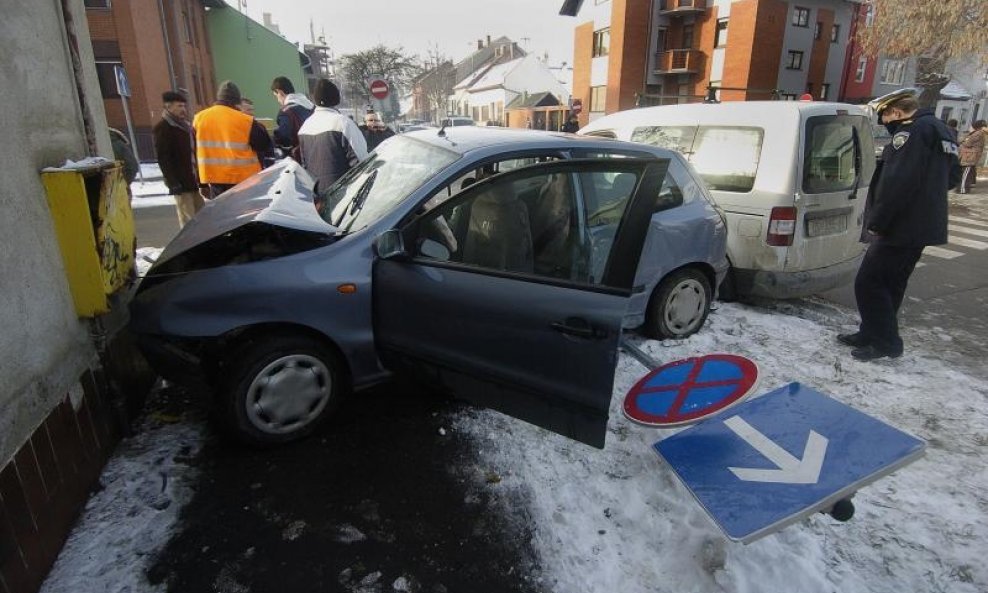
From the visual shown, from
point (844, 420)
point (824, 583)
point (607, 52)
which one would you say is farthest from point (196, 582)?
point (607, 52)

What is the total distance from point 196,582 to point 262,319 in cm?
119

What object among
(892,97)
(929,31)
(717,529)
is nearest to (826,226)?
(892,97)

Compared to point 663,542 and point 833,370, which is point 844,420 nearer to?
point 663,542

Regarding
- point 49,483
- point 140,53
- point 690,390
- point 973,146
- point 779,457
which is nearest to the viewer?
point 49,483

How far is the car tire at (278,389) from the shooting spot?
2744 mm

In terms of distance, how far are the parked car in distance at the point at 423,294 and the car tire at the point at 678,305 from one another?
132 cm

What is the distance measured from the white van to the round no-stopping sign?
1.90 m

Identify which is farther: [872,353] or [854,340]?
[854,340]

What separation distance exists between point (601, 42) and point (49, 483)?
3634 cm

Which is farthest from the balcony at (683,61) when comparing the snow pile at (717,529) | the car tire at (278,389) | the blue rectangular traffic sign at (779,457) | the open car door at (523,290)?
the car tire at (278,389)

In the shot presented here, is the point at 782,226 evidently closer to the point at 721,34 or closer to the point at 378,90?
the point at 378,90

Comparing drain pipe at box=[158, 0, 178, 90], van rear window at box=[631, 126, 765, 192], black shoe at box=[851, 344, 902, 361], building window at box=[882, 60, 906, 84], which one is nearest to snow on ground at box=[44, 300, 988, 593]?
black shoe at box=[851, 344, 902, 361]

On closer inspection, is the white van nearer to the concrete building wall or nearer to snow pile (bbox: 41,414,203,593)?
snow pile (bbox: 41,414,203,593)

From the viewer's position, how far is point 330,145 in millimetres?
5152
